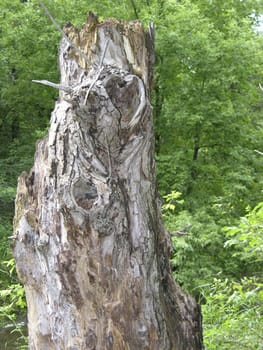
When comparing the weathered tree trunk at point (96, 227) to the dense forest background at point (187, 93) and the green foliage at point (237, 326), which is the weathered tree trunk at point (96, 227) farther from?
the dense forest background at point (187, 93)

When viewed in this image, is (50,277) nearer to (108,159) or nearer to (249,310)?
(108,159)

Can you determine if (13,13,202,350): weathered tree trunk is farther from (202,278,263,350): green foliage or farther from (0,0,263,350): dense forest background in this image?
(0,0,263,350): dense forest background

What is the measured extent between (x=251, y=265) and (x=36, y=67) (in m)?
6.75

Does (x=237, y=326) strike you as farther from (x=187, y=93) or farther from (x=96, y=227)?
(x=187, y=93)

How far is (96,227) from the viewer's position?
2627 mm

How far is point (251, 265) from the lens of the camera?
37.1 ft

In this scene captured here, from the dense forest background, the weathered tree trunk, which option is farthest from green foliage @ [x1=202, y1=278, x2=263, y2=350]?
the dense forest background

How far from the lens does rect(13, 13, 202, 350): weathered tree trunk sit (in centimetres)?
266

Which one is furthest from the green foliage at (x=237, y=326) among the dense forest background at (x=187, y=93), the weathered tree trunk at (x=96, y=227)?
the dense forest background at (x=187, y=93)

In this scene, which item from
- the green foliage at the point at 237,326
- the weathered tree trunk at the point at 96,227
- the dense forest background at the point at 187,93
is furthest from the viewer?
the dense forest background at the point at 187,93

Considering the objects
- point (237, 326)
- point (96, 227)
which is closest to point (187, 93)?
point (237, 326)

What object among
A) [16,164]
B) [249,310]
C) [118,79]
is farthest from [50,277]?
[16,164]

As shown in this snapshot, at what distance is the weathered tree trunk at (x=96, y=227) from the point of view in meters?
2.66

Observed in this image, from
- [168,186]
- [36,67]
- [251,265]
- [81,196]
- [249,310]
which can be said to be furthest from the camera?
[36,67]
